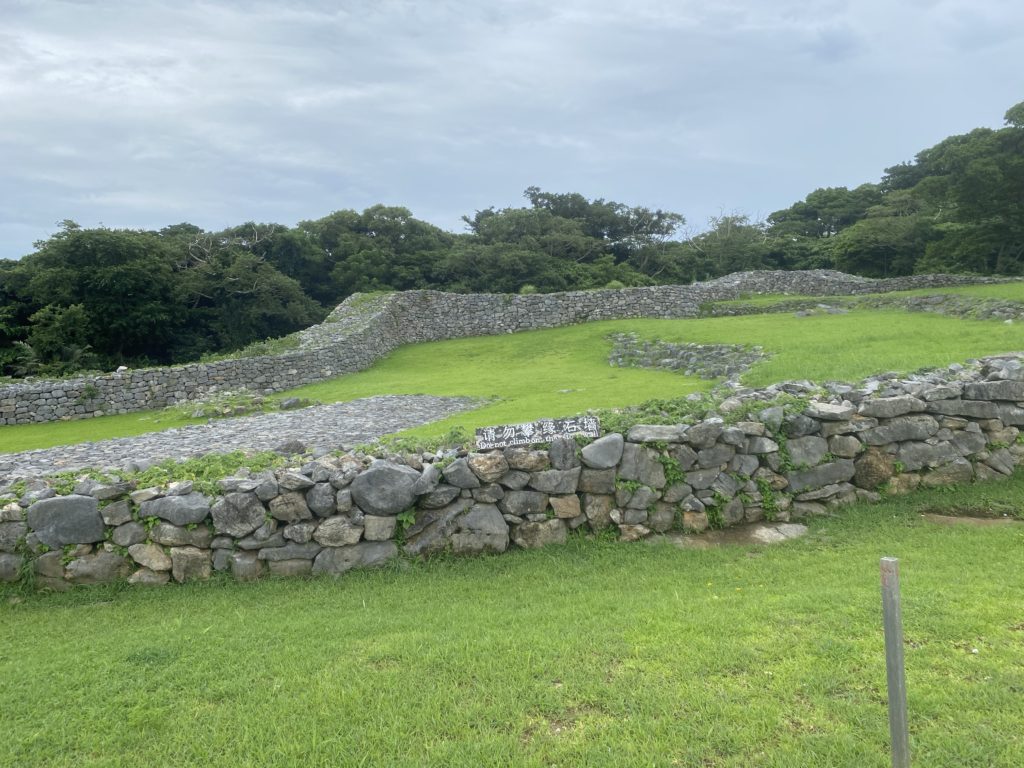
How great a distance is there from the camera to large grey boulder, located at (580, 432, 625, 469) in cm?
670

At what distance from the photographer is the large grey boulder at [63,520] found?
6082 mm

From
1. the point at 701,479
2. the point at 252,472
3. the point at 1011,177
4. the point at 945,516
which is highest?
the point at 1011,177

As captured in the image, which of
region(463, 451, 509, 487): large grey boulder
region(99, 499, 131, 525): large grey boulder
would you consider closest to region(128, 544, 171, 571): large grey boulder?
region(99, 499, 131, 525): large grey boulder

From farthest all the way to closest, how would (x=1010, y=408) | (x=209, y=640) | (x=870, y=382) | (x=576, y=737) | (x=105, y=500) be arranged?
(x=870, y=382), (x=1010, y=408), (x=105, y=500), (x=209, y=640), (x=576, y=737)

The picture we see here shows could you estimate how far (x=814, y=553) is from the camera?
20.6ft

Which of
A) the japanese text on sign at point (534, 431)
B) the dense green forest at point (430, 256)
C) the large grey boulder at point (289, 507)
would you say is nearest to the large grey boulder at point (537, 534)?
the japanese text on sign at point (534, 431)

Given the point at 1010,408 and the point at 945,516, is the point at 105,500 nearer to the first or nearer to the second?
the point at 945,516

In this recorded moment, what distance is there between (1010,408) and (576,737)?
748cm

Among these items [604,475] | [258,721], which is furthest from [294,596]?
[604,475]

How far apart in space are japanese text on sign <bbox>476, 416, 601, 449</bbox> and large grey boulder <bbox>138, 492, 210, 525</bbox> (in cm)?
274

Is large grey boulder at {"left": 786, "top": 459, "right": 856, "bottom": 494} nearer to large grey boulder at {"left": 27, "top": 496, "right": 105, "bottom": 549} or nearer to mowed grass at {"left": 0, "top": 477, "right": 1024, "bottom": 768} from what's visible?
mowed grass at {"left": 0, "top": 477, "right": 1024, "bottom": 768}

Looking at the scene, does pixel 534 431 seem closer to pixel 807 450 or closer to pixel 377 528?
pixel 377 528

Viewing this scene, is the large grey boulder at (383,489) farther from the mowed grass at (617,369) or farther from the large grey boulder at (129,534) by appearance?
the mowed grass at (617,369)

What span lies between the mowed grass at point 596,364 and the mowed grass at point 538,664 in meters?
5.24
